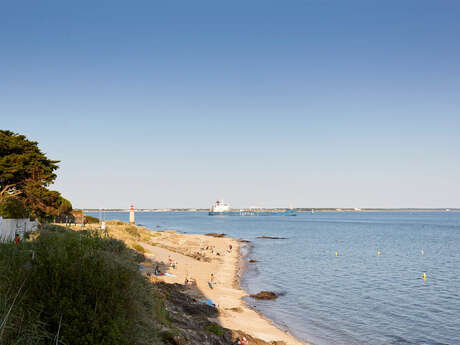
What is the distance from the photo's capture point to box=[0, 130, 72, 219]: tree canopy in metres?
31.2

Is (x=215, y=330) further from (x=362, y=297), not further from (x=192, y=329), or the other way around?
(x=362, y=297)

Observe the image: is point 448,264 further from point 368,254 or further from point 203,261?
point 203,261

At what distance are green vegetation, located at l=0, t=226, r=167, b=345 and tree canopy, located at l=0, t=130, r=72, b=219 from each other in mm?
26253

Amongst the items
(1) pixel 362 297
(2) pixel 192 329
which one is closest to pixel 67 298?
(2) pixel 192 329

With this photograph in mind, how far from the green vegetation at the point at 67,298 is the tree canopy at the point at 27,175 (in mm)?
26253

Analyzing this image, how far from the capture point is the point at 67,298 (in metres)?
6.70

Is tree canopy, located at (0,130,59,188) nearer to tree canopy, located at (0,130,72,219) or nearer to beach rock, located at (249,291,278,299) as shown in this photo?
tree canopy, located at (0,130,72,219)

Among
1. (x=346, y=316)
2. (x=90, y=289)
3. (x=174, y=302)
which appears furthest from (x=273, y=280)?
(x=90, y=289)

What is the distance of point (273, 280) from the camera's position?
3441cm

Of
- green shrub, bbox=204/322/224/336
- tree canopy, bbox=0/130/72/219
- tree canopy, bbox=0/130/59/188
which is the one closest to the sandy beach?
green shrub, bbox=204/322/224/336

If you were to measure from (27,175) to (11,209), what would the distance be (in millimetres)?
18300

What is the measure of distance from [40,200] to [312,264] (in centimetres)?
3217

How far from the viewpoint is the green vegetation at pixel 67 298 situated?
638 centimetres

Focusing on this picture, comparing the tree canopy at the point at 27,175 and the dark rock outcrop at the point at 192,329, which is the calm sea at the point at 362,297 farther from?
the tree canopy at the point at 27,175
